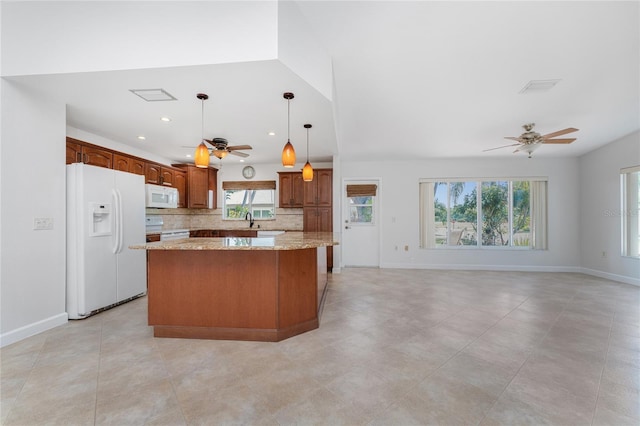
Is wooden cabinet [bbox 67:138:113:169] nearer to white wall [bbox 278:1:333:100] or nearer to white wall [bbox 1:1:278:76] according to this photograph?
white wall [bbox 1:1:278:76]

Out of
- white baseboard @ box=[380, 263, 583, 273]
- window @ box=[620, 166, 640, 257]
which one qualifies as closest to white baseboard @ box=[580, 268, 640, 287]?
white baseboard @ box=[380, 263, 583, 273]

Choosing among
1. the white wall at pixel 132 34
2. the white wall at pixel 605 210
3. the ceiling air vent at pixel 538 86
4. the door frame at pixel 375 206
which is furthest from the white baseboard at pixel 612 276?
the white wall at pixel 132 34

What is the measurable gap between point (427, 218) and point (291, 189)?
313 cm

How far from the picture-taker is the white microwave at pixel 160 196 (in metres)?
4.84

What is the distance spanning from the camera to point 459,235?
21.2 ft

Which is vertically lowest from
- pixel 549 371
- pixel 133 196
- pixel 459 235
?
pixel 549 371

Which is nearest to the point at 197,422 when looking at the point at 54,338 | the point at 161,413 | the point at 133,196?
the point at 161,413

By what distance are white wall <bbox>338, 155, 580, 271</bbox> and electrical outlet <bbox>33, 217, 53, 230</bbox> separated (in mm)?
5066

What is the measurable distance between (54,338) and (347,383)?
9.16ft

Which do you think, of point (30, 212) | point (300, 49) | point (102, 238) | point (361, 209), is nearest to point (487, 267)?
point (361, 209)

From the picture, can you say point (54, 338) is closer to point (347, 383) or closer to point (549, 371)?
point (347, 383)

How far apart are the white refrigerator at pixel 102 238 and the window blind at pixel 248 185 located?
2766 mm

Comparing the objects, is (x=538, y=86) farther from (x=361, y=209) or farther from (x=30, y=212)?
(x=30, y=212)

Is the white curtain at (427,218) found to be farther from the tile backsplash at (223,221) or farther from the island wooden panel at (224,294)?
the island wooden panel at (224,294)
